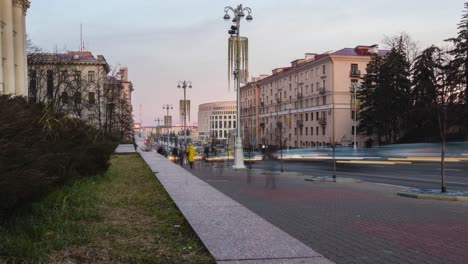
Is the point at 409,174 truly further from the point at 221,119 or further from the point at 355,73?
the point at 221,119

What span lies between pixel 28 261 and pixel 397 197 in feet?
34.9

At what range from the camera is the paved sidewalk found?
5.38 meters

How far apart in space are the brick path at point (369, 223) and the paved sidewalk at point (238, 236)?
602mm

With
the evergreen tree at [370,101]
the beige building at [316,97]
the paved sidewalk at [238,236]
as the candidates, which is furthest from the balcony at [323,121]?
the paved sidewalk at [238,236]

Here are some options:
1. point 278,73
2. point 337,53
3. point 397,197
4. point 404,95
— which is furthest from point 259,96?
point 397,197

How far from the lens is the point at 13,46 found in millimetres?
43594

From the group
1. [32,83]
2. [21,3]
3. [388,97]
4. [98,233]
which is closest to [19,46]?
[21,3]

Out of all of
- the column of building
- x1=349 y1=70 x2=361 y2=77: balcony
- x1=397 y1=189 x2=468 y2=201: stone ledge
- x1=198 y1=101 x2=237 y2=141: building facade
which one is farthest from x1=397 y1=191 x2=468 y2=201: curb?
x1=198 y1=101 x2=237 y2=141: building facade

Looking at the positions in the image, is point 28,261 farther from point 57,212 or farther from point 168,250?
point 57,212

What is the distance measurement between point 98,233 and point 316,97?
8835 centimetres

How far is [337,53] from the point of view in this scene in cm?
8775

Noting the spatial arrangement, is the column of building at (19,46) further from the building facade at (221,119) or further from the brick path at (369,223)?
the building facade at (221,119)

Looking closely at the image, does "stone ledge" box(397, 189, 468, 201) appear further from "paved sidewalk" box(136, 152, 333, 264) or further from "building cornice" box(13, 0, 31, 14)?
"building cornice" box(13, 0, 31, 14)

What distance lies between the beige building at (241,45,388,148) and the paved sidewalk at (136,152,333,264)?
214ft
